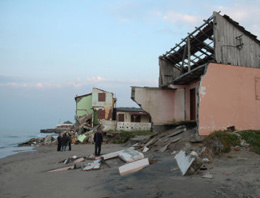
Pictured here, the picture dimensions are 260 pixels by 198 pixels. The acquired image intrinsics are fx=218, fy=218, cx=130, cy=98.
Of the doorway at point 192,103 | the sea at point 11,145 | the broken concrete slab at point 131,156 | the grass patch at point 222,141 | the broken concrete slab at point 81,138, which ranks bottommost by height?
the sea at point 11,145

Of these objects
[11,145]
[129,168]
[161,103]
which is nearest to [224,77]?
[161,103]

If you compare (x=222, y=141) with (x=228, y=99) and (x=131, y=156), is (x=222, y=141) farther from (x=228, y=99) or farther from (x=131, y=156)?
(x=131, y=156)

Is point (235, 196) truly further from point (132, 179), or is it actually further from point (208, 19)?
point (208, 19)

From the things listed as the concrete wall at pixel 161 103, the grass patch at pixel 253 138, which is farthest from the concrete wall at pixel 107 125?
the grass patch at pixel 253 138

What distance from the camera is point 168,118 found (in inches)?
633

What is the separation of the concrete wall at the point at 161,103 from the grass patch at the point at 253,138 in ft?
17.9

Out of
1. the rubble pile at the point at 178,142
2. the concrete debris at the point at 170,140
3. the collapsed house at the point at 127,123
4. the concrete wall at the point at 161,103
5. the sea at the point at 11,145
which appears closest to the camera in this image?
the rubble pile at the point at 178,142

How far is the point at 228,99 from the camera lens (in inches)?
435

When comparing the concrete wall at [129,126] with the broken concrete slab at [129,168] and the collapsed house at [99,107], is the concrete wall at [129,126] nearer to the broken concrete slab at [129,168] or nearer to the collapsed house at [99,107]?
the collapsed house at [99,107]

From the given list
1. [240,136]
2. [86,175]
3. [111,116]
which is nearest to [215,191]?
[86,175]

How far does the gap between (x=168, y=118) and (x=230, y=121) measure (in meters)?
5.61

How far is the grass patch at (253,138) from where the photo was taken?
8852 mm

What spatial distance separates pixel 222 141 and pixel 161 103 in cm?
726

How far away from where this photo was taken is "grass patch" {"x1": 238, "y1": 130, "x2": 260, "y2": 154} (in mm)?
8852
